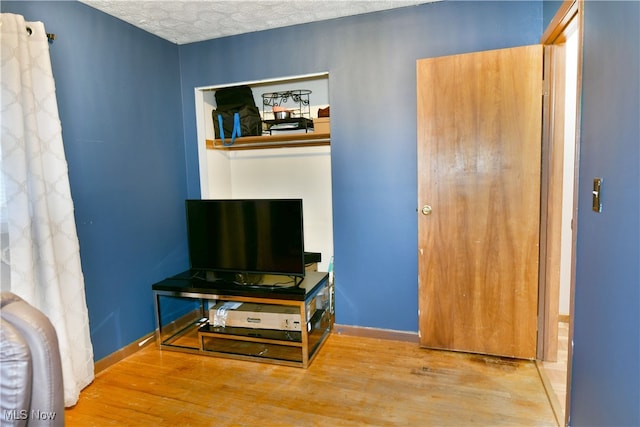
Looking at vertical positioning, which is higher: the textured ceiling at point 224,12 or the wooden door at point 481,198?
the textured ceiling at point 224,12

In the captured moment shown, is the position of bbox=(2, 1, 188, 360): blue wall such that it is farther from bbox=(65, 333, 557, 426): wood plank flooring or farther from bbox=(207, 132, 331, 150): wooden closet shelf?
bbox=(65, 333, 557, 426): wood plank flooring

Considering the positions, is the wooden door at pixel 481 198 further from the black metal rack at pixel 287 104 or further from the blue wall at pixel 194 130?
the black metal rack at pixel 287 104

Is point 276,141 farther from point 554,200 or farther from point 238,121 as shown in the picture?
point 554,200

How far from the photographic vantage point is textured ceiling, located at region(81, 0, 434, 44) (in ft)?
7.78

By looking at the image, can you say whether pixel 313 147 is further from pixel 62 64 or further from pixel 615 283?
pixel 615 283

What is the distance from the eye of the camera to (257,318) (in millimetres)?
2615

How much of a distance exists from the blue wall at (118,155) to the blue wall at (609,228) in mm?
2602

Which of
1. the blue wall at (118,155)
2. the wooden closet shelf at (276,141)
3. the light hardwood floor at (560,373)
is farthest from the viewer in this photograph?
the wooden closet shelf at (276,141)

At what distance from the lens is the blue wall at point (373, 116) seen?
2525 millimetres

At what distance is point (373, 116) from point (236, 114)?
1091mm

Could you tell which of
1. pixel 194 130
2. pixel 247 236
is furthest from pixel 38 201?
pixel 194 130

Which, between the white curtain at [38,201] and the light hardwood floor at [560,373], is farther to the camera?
the light hardwood floor at [560,373]

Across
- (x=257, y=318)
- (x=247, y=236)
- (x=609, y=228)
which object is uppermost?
(x=609, y=228)

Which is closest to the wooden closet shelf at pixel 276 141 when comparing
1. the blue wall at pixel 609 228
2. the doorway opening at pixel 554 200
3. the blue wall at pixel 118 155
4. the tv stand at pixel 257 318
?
the blue wall at pixel 118 155
